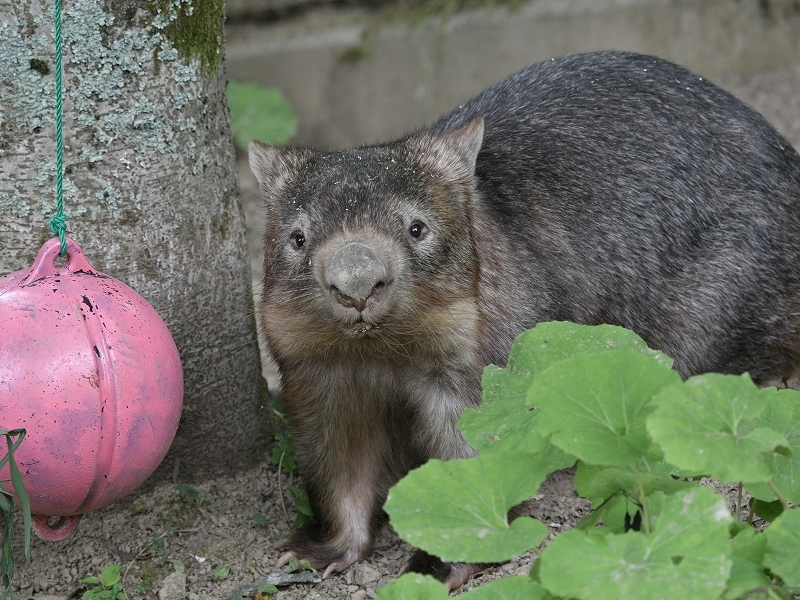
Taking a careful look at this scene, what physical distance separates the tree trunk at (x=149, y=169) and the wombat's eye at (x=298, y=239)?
47 cm

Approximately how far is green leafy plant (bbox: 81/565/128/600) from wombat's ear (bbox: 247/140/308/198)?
4.40 feet

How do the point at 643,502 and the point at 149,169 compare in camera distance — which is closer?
the point at 643,502

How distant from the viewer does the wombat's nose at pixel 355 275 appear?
2953 millimetres

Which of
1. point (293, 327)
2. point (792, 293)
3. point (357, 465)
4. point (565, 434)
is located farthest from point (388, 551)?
point (792, 293)

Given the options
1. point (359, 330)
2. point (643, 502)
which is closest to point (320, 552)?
point (359, 330)

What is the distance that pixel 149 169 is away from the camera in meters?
3.57

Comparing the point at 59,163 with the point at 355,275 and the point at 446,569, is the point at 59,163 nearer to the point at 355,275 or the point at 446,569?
the point at 355,275

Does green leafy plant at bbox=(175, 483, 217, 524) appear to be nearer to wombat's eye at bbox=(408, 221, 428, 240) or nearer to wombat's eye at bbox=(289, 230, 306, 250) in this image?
wombat's eye at bbox=(289, 230, 306, 250)

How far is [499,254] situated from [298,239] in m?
0.72

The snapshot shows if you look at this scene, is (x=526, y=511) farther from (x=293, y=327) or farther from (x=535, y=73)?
(x=535, y=73)

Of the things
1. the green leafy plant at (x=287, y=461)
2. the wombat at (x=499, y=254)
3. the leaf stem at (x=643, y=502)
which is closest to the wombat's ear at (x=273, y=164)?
the wombat at (x=499, y=254)

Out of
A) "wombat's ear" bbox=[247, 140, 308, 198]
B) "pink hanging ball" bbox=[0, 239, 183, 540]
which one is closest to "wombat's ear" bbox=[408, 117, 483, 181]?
"wombat's ear" bbox=[247, 140, 308, 198]

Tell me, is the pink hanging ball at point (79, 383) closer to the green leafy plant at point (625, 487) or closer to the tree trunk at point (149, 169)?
the tree trunk at point (149, 169)

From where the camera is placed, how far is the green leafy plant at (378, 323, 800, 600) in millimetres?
2104
